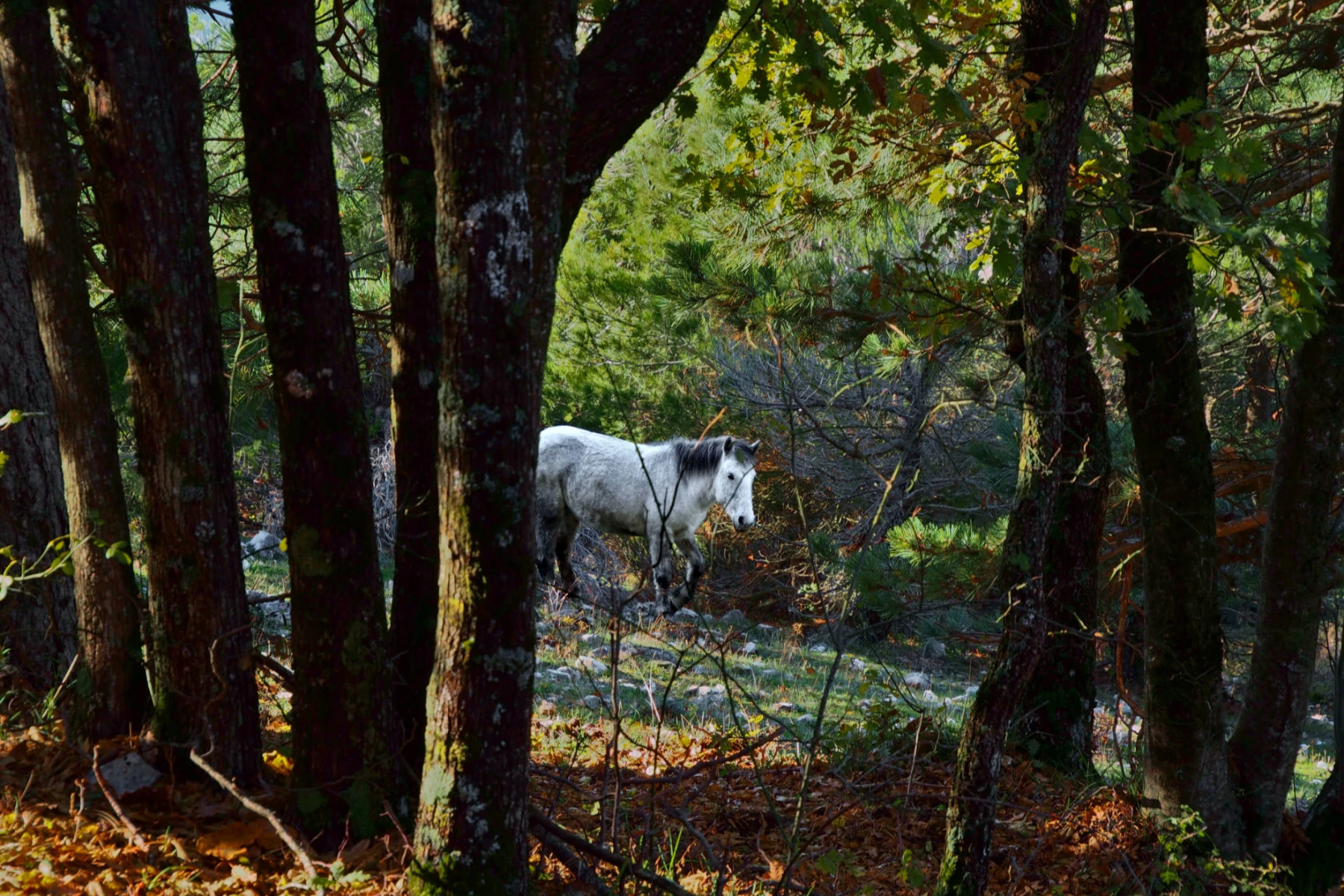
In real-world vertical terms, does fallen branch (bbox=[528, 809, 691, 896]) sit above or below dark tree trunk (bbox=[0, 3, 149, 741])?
below

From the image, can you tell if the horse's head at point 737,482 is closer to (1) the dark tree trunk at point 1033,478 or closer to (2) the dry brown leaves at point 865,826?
(2) the dry brown leaves at point 865,826

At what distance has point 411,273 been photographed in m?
3.00

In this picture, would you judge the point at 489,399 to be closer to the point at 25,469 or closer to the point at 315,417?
the point at 315,417

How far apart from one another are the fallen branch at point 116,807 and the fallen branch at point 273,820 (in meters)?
0.23

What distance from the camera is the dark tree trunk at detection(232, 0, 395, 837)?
271cm

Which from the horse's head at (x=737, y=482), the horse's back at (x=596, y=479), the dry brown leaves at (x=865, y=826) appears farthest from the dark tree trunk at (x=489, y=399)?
the horse's back at (x=596, y=479)

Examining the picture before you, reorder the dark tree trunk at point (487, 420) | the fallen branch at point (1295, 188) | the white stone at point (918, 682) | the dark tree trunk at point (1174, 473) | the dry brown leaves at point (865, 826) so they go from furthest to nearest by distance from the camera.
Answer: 1. the white stone at point (918, 682)
2. the fallen branch at point (1295, 188)
3. the dark tree trunk at point (1174, 473)
4. the dry brown leaves at point (865, 826)
5. the dark tree trunk at point (487, 420)

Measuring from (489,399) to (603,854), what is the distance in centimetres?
150

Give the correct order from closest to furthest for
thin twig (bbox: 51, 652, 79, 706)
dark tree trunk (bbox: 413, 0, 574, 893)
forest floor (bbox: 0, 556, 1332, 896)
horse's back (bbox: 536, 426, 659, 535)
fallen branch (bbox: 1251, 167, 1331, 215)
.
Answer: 1. dark tree trunk (bbox: 413, 0, 574, 893)
2. forest floor (bbox: 0, 556, 1332, 896)
3. thin twig (bbox: 51, 652, 79, 706)
4. fallen branch (bbox: 1251, 167, 1331, 215)
5. horse's back (bbox: 536, 426, 659, 535)

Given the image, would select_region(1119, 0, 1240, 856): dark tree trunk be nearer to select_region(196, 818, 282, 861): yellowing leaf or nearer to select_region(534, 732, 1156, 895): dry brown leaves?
select_region(534, 732, 1156, 895): dry brown leaves

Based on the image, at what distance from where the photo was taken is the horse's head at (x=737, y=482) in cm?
1036

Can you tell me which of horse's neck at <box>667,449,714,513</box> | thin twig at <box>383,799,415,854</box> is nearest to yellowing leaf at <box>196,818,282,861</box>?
thin twig at <box>383,799,415,854</box>

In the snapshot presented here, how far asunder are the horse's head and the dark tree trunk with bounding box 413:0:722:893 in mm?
8016

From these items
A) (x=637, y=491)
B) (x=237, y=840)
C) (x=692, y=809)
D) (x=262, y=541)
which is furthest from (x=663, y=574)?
(x=237, y=840)
